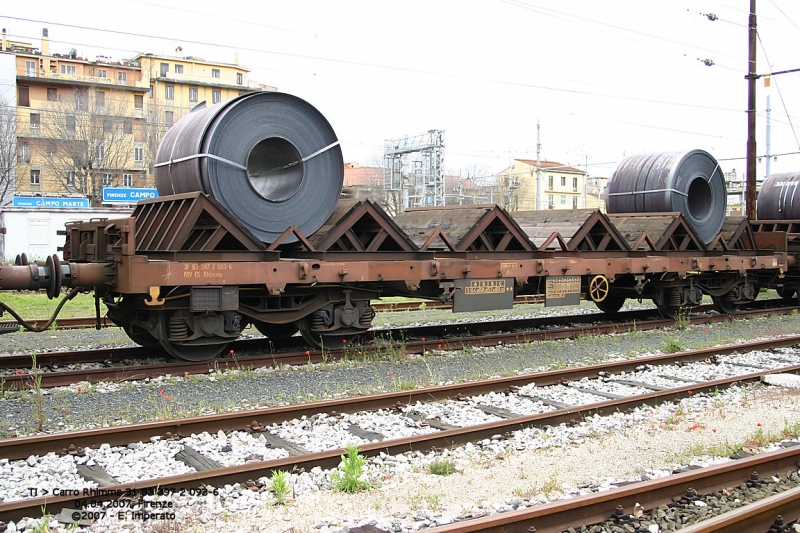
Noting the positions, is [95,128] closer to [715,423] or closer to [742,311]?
[742,311]

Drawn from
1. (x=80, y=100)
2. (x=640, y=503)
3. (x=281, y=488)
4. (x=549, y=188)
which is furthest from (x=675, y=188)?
(x=549, y=188)

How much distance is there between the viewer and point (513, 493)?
16.4 feet

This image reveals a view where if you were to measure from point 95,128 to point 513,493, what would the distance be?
4840 centimetres

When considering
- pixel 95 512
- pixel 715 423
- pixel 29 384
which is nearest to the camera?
pixel 95 512

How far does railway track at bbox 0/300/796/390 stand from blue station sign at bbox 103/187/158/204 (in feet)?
79.8

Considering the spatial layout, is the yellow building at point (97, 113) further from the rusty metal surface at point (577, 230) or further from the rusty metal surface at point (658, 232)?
the rusty metal surface at point (658, 232)

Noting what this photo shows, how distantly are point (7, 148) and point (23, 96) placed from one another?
29.3 meters

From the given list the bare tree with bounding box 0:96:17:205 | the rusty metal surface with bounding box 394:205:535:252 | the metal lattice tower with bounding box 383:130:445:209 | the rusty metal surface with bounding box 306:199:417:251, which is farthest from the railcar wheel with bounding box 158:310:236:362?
the metal lattice tower with bounding box 383:130:445:209

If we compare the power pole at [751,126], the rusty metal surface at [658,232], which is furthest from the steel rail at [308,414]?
the power pole at [751,126]

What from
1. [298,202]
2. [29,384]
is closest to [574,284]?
[298,202]

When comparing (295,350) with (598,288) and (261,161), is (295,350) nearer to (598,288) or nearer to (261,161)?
(261,161)

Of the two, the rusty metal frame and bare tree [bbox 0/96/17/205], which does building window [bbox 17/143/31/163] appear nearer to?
bare tree [bbox 0/96/17/205]

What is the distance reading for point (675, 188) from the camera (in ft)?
46.3

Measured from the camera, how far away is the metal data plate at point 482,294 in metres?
10.9
